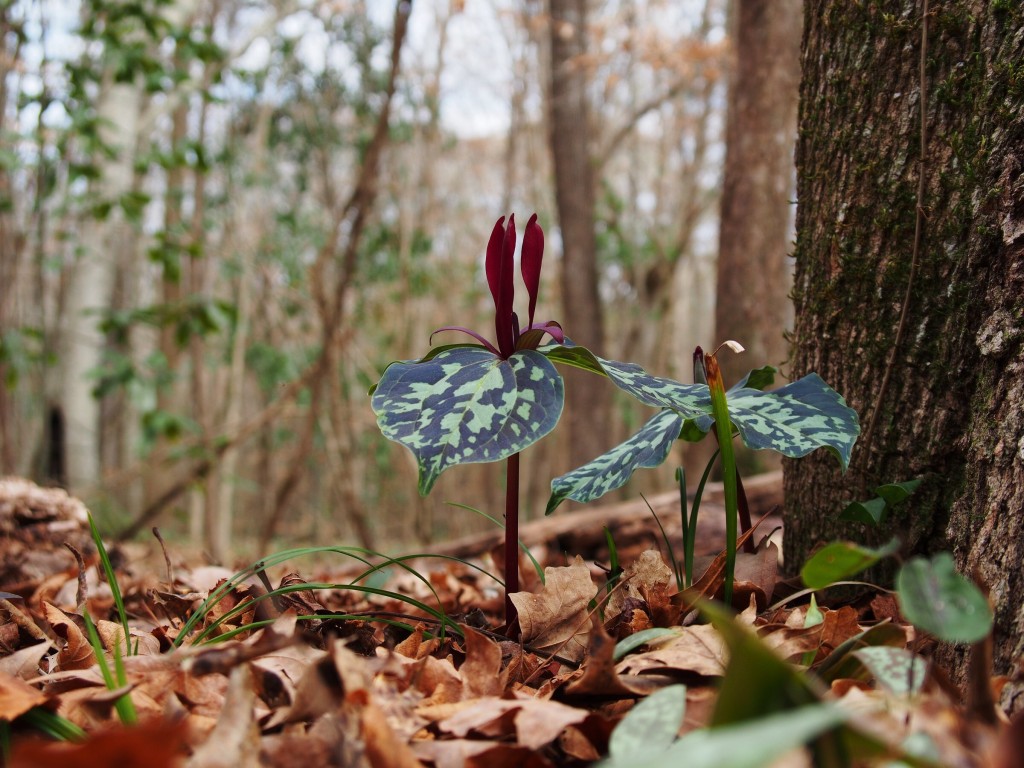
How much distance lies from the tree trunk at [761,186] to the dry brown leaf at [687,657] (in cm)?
262

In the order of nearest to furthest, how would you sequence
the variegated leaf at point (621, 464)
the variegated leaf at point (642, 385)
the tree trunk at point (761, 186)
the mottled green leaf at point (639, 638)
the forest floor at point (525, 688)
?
the forest floor at point (525, 688) → the mottled green leaf at point (639, 638) → the variegated leaf at point (642, 385) → the variegated leaf at point (621, 464) → the tree trunk at point (761, 186)

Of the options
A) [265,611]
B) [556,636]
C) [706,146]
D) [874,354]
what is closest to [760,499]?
[874,354]

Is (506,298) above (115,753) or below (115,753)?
above

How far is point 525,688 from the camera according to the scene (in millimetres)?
970

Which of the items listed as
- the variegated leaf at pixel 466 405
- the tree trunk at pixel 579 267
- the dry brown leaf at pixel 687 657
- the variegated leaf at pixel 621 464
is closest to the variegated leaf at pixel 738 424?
the variegated leaf at pixel 621 464

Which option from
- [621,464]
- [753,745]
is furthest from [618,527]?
[753,745]

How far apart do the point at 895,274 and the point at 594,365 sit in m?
0.55

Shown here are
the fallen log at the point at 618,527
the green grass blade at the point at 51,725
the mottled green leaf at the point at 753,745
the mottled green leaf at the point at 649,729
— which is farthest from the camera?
the fallen log at the point at 618,527

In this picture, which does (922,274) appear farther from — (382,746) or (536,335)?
(382,746)

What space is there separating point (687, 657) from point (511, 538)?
1.03 feet

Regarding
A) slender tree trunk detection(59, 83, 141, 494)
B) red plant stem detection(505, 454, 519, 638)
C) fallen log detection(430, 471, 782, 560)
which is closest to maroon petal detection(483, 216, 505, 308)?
red plant stem detection(505, 454, 519, 638)

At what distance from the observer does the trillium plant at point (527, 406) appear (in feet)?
2.91

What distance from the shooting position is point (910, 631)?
3.00ft

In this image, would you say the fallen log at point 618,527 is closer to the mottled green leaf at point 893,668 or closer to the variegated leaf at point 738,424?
the variegated leaf at point 738,424
